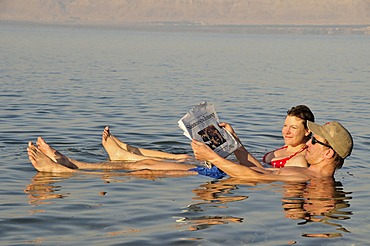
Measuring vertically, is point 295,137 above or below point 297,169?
above

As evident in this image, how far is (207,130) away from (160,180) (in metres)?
1.43

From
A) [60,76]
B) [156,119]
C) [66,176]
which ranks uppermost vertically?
[60,76]

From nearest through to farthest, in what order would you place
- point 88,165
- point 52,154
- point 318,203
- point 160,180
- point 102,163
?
point 318,203, point 160,180, point 52,154, point 88,165, point 102,163

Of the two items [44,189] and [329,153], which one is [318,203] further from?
[44,189]

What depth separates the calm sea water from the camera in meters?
8.14

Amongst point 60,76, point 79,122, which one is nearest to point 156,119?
point 79,122

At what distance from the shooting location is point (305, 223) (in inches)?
340

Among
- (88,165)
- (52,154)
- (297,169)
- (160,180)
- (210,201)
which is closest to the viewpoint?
(210,201)

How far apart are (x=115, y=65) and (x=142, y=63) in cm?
224

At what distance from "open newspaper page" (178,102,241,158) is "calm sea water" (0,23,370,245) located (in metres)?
0.62

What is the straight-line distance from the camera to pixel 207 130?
9.52 meters

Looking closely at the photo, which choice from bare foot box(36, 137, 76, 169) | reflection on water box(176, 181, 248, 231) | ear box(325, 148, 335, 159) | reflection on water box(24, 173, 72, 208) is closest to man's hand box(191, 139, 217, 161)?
reflection on water box(176, 181, 248, 231)

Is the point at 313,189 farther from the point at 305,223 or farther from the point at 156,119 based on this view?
the point at 156,119

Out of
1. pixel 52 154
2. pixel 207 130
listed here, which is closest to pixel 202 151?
pixel 207 130
